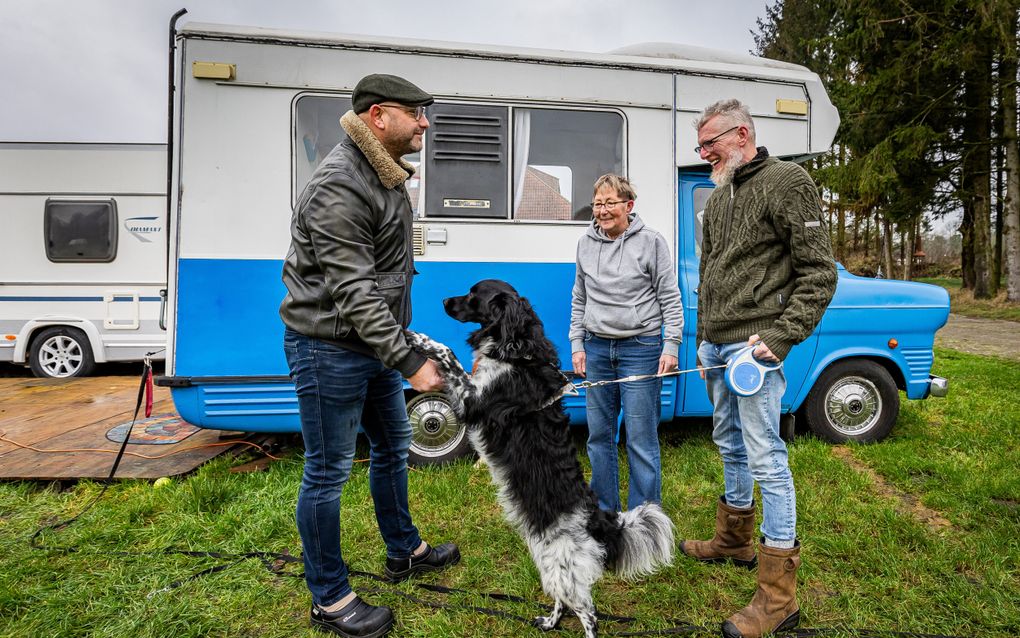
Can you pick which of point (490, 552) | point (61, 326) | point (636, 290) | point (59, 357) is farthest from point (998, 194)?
point (59, 357)

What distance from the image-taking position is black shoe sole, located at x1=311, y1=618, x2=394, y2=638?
2.10 m

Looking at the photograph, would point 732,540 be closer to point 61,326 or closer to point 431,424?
point 431,424

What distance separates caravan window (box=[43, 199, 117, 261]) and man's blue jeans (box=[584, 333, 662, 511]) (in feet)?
22.8

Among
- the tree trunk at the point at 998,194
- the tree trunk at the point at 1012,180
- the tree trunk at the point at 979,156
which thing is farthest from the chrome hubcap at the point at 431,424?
the tree trunk at the point at 998,194

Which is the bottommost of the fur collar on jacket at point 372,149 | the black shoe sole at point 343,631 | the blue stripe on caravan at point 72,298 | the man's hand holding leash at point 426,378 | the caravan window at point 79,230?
the black shoe sole at point 343,631

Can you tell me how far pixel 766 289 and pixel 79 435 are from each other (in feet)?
17.2

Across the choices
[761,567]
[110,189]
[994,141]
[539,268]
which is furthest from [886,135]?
[110,189]

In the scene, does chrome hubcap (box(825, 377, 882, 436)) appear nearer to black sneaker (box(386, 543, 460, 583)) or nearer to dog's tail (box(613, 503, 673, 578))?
dog's tail (box(613, 503, 673, 578))

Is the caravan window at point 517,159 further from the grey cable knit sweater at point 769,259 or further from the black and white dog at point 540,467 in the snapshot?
the grey cable knit sweater at point 769,259

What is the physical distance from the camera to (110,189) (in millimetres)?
6863

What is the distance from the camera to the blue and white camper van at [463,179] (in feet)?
11.1

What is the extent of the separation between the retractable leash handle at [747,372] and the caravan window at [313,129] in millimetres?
2835

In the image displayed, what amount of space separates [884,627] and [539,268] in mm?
2651

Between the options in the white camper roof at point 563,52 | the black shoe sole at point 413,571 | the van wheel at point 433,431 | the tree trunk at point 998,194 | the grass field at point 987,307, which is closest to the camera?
the black shoe sole at point 413,571
